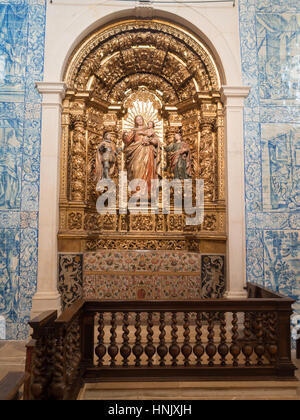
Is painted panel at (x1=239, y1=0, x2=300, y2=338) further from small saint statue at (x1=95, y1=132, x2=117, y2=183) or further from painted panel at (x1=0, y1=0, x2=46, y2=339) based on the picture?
painted panel at (x1=0, y1=0, x2=46, y2=339)

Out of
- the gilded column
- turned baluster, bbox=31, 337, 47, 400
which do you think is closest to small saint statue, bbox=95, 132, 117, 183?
the gilded column

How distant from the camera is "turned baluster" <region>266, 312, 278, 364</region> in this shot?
432cm

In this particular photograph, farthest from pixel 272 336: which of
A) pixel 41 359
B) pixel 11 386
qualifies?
pixel 11 386

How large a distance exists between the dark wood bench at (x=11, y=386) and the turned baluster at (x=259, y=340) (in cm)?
288

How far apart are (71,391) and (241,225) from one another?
4.28 metres

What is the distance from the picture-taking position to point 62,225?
6.75m

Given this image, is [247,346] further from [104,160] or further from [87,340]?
[104,160]

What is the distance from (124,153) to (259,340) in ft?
16.9

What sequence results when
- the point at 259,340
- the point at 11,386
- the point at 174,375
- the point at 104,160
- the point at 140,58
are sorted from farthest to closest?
the point at 140,58, the point at 104,160, the point at 259,340, the point at 174,375, the point at 11,386

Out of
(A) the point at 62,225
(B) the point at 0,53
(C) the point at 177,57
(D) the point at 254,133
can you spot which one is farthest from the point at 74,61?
(D) the point at 254,133

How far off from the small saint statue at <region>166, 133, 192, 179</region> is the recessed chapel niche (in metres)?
0.05

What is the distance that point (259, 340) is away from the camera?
4504mm

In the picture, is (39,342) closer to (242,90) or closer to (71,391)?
(71,391)

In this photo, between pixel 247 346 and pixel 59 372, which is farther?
pixel 247 346
